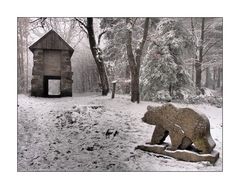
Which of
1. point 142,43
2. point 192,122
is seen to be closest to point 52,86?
point 142,43

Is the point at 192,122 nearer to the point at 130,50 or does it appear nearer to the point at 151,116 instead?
the point at 151,116

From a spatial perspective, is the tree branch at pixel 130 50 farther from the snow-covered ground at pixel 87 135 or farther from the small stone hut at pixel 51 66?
the small stone hut at pixel 51 66

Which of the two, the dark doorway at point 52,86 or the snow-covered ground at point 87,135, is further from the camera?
the dark doorway at point 52,86

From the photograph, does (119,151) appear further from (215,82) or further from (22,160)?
(215,82)

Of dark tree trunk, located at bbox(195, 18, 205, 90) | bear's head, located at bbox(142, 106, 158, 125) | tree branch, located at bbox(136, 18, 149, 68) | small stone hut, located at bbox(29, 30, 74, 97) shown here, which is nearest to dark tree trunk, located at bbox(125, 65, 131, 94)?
tree branch, located at bbox(136, 18, 149, 68)

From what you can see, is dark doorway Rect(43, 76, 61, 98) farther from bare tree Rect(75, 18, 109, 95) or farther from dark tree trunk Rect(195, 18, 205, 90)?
dark tree trunk Rect(195, 18, 205, 90)

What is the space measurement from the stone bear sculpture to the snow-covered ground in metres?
0.15

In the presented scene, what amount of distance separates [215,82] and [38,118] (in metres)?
2.68

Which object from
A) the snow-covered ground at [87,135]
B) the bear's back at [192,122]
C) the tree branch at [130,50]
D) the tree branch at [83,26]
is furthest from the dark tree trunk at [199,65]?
the tree branch at [83,26]

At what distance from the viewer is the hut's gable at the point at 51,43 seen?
4.38 metres

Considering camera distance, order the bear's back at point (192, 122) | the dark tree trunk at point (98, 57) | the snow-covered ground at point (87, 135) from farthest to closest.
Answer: the dark tree trunk at point (98, 57) < the snow-covered ground at point (87, 135) < the bear's back at point (192, 122)

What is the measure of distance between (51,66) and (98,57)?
29.3 inches

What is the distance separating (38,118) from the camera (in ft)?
14.0
